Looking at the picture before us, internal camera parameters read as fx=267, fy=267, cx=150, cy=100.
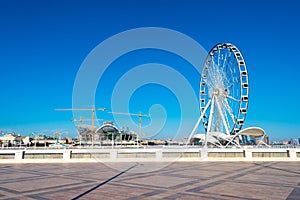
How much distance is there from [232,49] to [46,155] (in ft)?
81.0

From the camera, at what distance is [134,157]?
24.9 metres

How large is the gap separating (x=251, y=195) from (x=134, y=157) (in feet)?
54.3

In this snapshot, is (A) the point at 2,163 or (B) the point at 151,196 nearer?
(B) the point at 151,196

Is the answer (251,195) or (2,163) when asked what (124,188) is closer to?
(251,195)

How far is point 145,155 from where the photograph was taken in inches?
979

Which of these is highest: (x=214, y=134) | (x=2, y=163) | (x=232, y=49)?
(x=232, y=49)

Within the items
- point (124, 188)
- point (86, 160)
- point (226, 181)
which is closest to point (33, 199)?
point (124, 188)

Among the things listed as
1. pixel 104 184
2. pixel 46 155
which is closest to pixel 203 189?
pixel 104 184

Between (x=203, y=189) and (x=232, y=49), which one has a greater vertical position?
(x=232, y=49)

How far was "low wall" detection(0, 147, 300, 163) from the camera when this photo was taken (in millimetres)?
23938

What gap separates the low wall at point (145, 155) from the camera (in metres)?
23.9

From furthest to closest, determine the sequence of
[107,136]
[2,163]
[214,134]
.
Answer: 1. [107,136]
2. [214,134]
3. [2,163]

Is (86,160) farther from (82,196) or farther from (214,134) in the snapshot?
(214,134)

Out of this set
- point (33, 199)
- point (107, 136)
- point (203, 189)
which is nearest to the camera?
point (33, 199)
